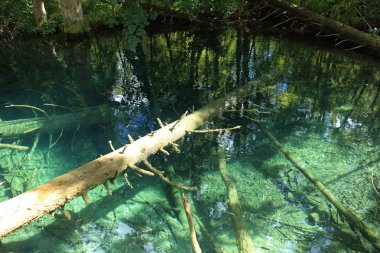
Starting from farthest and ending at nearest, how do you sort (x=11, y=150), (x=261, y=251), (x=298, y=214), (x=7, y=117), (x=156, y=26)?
(x=156, y=26) → (x=7, y=117) → (x=11, y=150) → (x=298, y=214) → (x=261, y=251)

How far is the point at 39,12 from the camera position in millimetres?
13078

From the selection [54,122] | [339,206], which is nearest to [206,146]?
[339,206]

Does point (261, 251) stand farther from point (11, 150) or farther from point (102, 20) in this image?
point (102, 20)

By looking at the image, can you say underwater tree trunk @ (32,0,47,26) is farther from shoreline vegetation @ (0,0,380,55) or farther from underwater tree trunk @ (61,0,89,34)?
underwater tree trunk @ (61,0,89,34)

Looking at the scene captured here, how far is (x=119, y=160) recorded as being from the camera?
3721 mm

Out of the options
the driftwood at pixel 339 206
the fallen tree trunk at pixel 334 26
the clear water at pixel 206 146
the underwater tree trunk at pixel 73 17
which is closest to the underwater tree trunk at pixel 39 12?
the underwater tree trunk at pixel 73 17

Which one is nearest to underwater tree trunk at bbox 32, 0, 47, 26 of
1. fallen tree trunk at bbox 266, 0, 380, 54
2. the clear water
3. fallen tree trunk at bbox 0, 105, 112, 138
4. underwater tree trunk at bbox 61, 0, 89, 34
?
underwater tree trunk at bbox 61, 0, 89, 34

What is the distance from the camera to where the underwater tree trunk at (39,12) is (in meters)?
12.9

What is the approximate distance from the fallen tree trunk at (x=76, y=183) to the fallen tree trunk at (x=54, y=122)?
228cm

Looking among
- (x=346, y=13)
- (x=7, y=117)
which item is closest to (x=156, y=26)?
(x=346, y=13)

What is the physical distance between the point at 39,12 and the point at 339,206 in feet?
44.1

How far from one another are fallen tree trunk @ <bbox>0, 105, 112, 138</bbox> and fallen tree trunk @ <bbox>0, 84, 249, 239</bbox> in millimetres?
2283

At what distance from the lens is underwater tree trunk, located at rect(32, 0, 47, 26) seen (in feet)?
42.3

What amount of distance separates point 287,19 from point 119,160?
13.5 m
